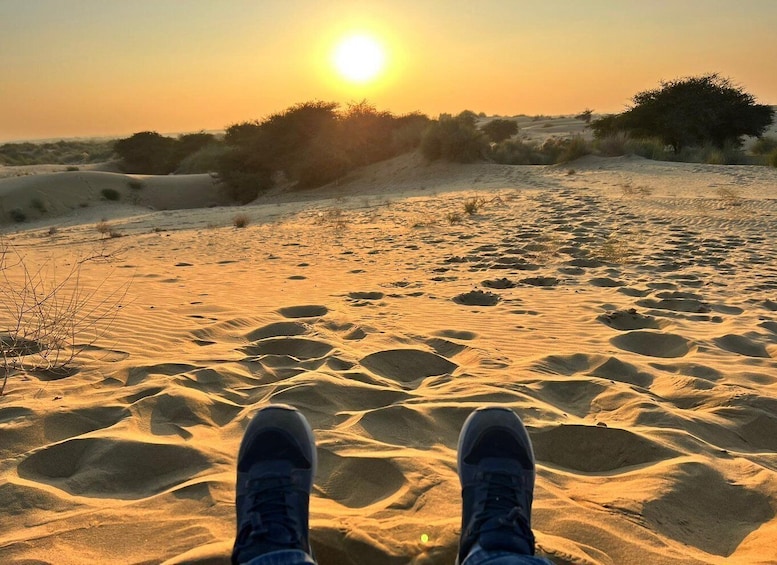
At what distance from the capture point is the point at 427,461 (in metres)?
2.43

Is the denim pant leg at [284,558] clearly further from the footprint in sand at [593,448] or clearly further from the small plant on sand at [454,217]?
the small plant on sand at [454,217]

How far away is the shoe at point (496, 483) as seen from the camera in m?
1.75

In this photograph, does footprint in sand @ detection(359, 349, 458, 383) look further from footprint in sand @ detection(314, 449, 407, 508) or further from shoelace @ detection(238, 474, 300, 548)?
shoelace @ detection(238, 474, 300, 548)

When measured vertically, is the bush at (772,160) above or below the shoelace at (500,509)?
above

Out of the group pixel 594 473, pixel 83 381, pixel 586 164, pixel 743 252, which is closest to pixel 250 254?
pixel 83 381

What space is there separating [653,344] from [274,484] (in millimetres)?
3122

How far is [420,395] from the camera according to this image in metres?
3.19

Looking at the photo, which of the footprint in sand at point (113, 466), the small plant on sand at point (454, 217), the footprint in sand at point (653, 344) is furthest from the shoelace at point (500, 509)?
the small plant on sand at point (454, 217)

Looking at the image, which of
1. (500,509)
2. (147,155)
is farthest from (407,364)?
(147,155)

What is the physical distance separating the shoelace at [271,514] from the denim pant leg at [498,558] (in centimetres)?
49

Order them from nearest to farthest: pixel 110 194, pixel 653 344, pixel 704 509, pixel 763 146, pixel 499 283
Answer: pixel 704 509
pixel 653 344
pixel 499 283
pixel 110 194
pixel 763 146

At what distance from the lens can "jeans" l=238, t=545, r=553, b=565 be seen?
1598 millimetres

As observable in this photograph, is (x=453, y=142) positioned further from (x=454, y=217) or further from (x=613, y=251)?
(x=613, y=251)

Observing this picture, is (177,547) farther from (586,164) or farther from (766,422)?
(586,164)
